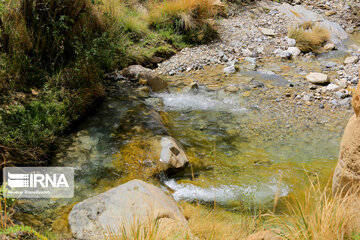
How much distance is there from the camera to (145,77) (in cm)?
633

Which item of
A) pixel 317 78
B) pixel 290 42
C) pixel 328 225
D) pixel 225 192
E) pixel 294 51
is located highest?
pixel 328 225

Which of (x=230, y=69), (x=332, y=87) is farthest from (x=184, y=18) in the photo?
(x=332, y=87)

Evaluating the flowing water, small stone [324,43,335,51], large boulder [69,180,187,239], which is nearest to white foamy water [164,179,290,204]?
the flowing water

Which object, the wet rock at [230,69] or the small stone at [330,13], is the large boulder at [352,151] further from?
the small stone at [330,13]

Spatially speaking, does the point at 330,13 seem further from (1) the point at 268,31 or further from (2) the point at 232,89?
(2) the point at 232,89

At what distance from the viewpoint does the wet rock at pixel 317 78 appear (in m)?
6.62

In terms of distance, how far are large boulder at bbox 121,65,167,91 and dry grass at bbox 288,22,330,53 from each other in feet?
14.5

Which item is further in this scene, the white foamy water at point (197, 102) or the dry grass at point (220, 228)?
the white foamy water at point (197, 102)

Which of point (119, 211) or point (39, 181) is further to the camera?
point (39, 181)

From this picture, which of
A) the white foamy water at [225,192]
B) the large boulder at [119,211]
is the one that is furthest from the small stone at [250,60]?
the large boulder at [119,211]

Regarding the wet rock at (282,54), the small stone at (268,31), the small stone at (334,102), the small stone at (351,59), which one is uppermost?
the small stone at (268,31)

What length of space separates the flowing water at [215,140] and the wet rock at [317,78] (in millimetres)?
313

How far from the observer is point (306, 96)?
242 inches

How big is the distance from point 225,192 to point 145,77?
3.42 m
